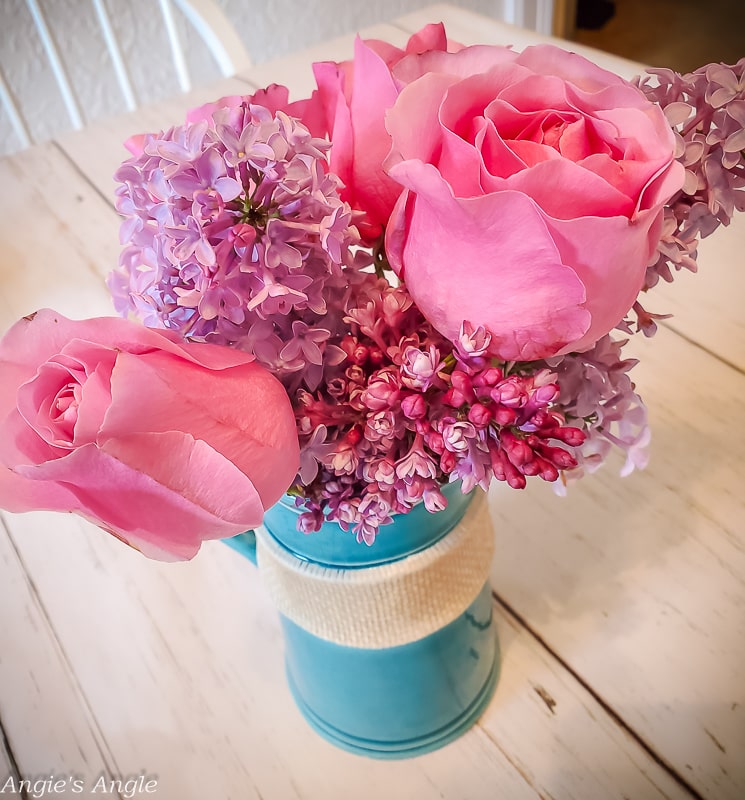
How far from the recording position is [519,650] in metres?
0.52

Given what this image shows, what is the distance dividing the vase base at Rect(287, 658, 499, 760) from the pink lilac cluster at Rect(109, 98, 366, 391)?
1.00 feet

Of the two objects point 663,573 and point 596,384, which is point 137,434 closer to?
point 596,384

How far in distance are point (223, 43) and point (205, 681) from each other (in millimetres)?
878

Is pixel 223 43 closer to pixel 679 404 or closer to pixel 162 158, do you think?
pixel 679 404

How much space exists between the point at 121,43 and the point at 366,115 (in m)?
1.39

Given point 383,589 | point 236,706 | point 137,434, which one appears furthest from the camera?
point 236,706

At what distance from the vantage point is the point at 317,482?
31 cm

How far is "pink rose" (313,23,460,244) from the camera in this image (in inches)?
10.7

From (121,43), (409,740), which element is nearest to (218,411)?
(409,740)

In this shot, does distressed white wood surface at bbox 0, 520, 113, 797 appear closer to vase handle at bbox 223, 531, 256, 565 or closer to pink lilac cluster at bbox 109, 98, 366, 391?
vase handle at bbox 223, 531, 256, 565

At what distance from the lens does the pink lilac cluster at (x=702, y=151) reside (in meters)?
0.27

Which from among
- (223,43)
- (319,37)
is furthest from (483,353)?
(319,37)

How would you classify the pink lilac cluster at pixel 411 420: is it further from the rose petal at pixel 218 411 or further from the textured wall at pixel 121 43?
the textured wall at pixel 121 43

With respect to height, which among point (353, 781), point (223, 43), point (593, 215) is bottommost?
point (353, 781)
